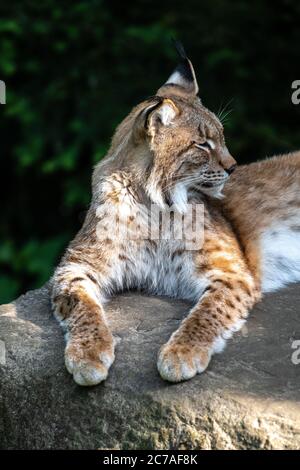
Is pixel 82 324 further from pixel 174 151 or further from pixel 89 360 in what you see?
pixel 174 151

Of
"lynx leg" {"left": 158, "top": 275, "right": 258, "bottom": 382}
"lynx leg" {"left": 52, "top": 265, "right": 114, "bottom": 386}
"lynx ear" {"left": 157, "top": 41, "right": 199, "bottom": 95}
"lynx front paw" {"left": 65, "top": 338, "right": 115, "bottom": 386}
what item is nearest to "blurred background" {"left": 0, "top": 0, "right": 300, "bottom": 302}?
"lynx ear" {"left": 157, "top": 41, "right": 199, "bottom": 95}

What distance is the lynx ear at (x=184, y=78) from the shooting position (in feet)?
16.0

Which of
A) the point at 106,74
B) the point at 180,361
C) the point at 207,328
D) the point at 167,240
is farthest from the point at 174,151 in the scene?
the point at 106,74

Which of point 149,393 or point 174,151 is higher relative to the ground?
point 174,151

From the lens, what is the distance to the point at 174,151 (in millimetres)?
4320

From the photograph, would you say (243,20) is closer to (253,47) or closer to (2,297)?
(253,47)

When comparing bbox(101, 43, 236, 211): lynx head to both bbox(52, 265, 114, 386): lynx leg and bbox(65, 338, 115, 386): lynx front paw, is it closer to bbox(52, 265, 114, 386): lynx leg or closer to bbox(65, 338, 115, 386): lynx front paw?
bbox(52, 265, 114, 386): lynx leg

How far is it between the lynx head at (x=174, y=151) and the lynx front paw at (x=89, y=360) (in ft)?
3.12

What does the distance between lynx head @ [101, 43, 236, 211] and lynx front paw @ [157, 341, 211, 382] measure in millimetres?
968

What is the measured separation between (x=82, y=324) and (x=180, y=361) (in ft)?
1.92

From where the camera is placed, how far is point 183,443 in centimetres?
338

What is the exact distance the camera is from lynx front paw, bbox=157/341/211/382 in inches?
139

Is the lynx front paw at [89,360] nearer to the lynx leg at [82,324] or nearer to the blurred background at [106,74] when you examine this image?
the lynx leg at [82,324]

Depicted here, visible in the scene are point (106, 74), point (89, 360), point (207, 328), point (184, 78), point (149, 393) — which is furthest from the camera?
point (106, 74)
